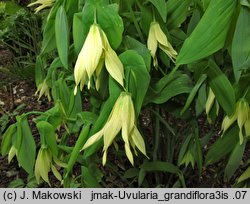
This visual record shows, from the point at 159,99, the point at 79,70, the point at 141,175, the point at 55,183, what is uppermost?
the point at 79,70

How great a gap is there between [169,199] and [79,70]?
0.28m

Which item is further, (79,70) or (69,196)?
(69,196)

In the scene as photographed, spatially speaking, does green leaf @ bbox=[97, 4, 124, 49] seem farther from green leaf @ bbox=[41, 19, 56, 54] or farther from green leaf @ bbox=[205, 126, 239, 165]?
green leaf @ bbox=[205, 126, 239, 165]

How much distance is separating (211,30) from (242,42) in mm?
52

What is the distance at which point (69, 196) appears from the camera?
2.44ft

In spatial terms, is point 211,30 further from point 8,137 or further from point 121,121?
point 8,137

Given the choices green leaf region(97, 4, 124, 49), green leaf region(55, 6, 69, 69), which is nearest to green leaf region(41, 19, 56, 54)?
green leaf region(55, 6, 69, 69)

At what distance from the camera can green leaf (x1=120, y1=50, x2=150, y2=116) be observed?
68 cm

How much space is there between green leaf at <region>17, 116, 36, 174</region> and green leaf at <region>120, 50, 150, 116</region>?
273 mm

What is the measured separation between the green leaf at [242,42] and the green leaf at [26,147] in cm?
43

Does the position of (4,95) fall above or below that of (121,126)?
below

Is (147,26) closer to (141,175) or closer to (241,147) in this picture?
(241,147)

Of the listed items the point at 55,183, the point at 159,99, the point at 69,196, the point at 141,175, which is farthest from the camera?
the point at 55,183

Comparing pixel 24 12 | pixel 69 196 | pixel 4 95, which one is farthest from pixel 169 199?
pixel 24 12
